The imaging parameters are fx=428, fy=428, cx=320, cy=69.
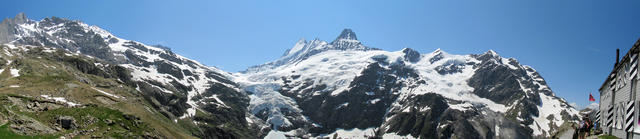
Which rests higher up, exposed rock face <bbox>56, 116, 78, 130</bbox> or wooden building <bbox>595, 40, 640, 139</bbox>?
wooden building <bbox>595, 40, 640, 139</bbox>

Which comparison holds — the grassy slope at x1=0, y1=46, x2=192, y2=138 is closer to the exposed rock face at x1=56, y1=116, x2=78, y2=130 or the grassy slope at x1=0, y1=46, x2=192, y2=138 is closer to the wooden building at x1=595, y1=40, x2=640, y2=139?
the exposed rock face at x1=56, y1=116, x2=78, y2=130

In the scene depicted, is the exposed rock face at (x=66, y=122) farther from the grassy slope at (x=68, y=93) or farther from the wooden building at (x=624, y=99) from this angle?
the wooden building at (x=624, y=99)

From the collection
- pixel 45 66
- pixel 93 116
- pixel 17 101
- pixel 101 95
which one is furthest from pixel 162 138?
pixel 45 66

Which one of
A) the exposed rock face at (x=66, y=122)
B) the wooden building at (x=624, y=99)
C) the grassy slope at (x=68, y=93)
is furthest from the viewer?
the grassy slope at (x=68, y=93)

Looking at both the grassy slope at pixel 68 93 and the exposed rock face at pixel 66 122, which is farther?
the grassy slope at pixel 68 93

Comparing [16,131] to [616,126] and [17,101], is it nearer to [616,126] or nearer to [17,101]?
[17,101]

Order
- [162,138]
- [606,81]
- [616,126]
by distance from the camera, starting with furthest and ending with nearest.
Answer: [162,138], [606,81], [616,126]

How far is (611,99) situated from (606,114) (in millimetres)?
3159

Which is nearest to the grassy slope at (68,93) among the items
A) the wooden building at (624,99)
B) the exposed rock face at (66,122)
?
the exposed rock face at (66,122)

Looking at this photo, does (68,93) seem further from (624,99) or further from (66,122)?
(624,99)

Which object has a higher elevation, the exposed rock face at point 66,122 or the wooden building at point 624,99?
the wooden building at point 624,99

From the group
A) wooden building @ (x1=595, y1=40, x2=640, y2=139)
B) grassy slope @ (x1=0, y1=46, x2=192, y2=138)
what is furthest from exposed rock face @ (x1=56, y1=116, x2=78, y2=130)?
wooden building @ (x1=595, y1=40, x2=640, y2=139)

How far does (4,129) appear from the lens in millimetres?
41969

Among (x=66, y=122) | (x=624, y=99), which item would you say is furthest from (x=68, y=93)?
(x=624, y=99)
